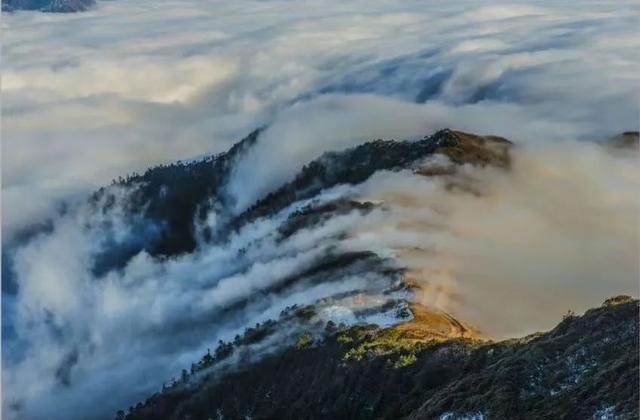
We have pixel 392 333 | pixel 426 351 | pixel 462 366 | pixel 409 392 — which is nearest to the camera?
pixel 462 366

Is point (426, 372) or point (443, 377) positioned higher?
point (443, 377)

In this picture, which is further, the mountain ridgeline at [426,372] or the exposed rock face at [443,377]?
the mountain ridgeline at [426,372]

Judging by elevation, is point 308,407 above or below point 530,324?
above

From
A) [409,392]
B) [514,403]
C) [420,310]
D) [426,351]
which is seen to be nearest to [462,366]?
[409,392]

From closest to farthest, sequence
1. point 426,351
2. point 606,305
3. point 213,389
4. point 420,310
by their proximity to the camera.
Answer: point 606,305, point 426,351, point 420,310, point 213,389

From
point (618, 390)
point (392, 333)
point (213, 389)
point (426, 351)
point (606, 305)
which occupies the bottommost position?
point (213, 389)

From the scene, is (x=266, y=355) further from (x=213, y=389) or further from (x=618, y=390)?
(x=618, y=390)

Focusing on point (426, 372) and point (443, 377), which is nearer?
point (443, 377)

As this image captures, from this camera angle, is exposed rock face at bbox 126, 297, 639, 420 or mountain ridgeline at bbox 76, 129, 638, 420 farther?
mountain ridgeline at bbox 76, 129, 638, 420
